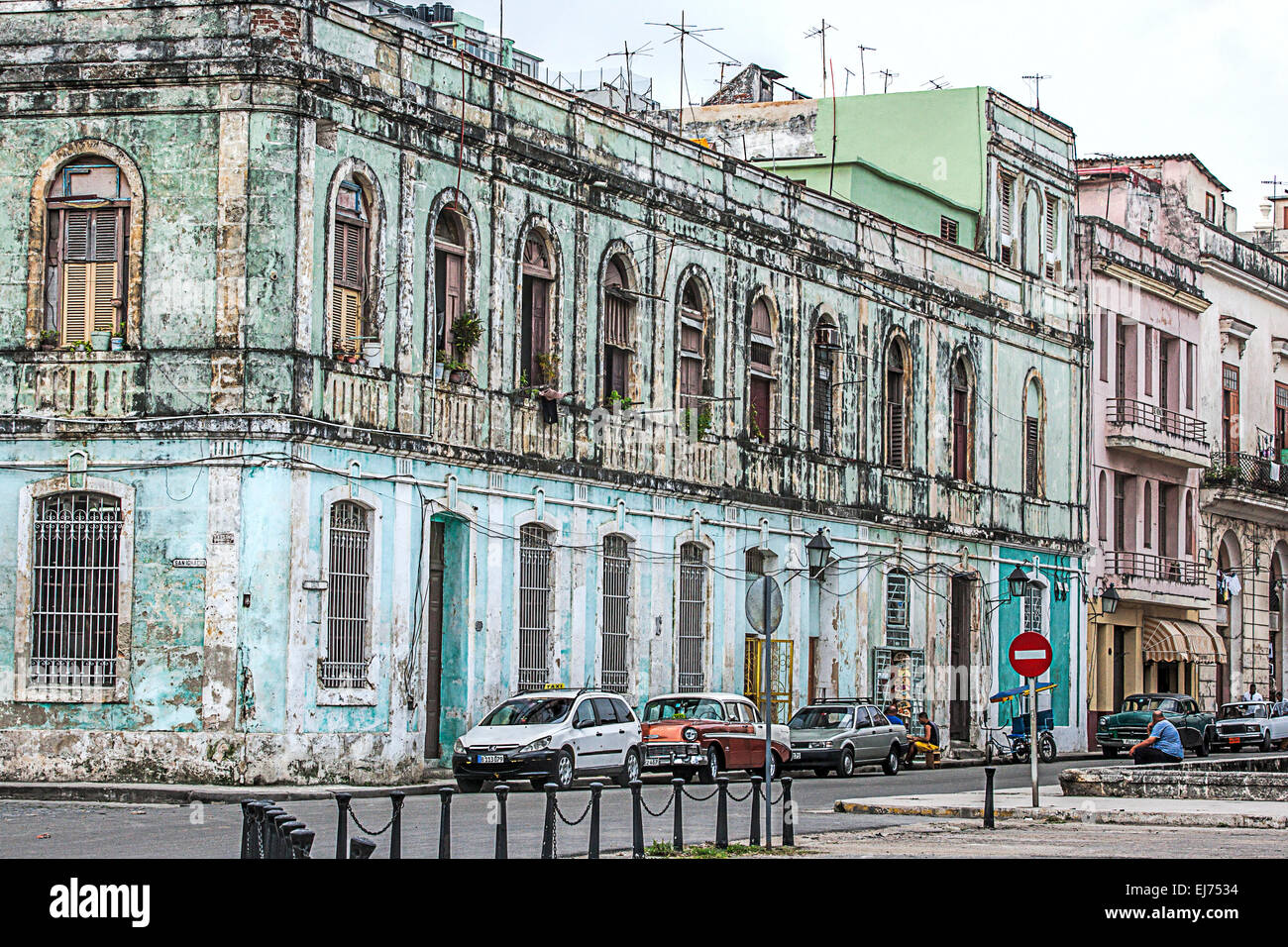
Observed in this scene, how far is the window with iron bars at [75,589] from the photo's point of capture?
94.3ft

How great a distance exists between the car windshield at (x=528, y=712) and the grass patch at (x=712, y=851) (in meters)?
9.42

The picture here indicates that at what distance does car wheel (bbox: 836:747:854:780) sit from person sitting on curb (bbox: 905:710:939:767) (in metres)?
4.05

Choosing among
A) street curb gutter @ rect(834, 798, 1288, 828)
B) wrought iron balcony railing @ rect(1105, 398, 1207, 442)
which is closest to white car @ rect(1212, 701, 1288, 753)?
wrought iron balcony railing @ rect(1105, 398, 1207, 442)

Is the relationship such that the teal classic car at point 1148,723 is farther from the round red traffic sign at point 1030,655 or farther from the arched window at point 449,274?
the arched window at point 449,274

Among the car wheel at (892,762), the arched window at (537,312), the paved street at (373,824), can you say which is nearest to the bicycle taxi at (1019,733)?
the car wheel at (892,762)

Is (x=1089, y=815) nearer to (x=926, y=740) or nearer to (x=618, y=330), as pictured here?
(x=618, y=330)

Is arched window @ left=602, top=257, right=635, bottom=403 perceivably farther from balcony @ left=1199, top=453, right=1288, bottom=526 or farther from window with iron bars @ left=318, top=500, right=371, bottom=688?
balcony @ left=1199, top=453, right=1288, bottom=526

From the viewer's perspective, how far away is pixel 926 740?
42500 mm

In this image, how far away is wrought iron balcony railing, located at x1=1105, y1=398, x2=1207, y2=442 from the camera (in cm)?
5356

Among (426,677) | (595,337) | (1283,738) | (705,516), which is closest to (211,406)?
(426,677)

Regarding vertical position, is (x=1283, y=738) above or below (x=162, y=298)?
below
